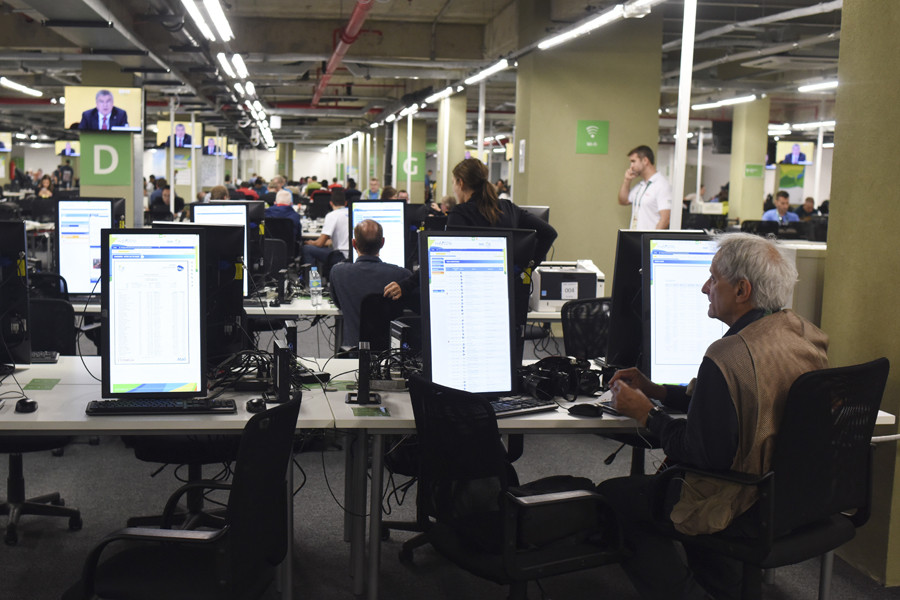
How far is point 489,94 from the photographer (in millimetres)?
21078

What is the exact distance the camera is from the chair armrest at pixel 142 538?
6.91ft

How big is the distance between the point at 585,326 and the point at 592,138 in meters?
5.14

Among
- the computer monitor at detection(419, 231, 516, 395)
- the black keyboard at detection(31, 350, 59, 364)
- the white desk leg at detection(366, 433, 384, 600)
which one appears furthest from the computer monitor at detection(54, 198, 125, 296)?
the computer monitor at detection(419, 231, 516, 395)

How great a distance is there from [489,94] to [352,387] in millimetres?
18590

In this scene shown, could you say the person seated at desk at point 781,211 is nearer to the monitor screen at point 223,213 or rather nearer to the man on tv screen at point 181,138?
the monitor screen at point 223,213

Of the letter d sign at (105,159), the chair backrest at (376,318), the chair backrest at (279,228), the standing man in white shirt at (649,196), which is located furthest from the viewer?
the letter d sign at (105,159)

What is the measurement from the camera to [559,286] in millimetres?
5375

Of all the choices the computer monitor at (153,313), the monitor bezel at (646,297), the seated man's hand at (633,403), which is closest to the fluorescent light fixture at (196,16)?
the computer monitor at (153,313)

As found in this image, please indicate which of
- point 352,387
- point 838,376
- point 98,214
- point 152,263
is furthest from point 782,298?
point 98,214

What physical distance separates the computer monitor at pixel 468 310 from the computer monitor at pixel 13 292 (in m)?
1.50

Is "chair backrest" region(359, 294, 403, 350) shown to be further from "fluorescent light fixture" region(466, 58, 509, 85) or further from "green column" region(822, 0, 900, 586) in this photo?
"fluorescent light fixture" region(466, 58, 509, 85)

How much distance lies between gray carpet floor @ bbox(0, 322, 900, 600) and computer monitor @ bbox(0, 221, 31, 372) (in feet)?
2.78

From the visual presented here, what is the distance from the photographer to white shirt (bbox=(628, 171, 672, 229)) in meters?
6.78

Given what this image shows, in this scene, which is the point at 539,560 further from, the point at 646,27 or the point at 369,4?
the point at 646,27
